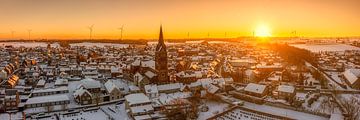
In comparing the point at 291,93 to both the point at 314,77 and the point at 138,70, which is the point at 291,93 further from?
the point at 138,70

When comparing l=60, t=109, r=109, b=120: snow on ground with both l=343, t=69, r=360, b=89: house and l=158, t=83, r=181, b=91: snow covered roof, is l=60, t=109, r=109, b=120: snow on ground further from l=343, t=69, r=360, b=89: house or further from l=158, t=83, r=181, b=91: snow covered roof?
l=343, t=69, r=360, b=89: house

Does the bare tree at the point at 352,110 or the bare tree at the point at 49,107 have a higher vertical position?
the bare tree at the point at 352,110

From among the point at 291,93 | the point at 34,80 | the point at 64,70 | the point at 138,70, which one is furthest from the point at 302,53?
the point at 34,80

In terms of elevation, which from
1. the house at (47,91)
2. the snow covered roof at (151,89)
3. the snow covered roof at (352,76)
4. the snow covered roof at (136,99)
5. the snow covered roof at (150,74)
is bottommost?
the house at (47,91)

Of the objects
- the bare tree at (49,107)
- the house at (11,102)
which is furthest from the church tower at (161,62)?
the house at (11,102)

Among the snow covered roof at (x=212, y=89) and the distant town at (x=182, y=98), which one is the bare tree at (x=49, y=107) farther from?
the snow covered roof at (x=212, y=89)

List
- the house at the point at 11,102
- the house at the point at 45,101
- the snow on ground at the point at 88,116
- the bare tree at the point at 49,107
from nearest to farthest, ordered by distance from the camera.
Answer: the snow on ground at the point at 88,116, the bare tree at the point at 49,107, the house at the point at 11,102, the house at the point at 45,101

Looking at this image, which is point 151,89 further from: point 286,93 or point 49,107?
point 286,93
